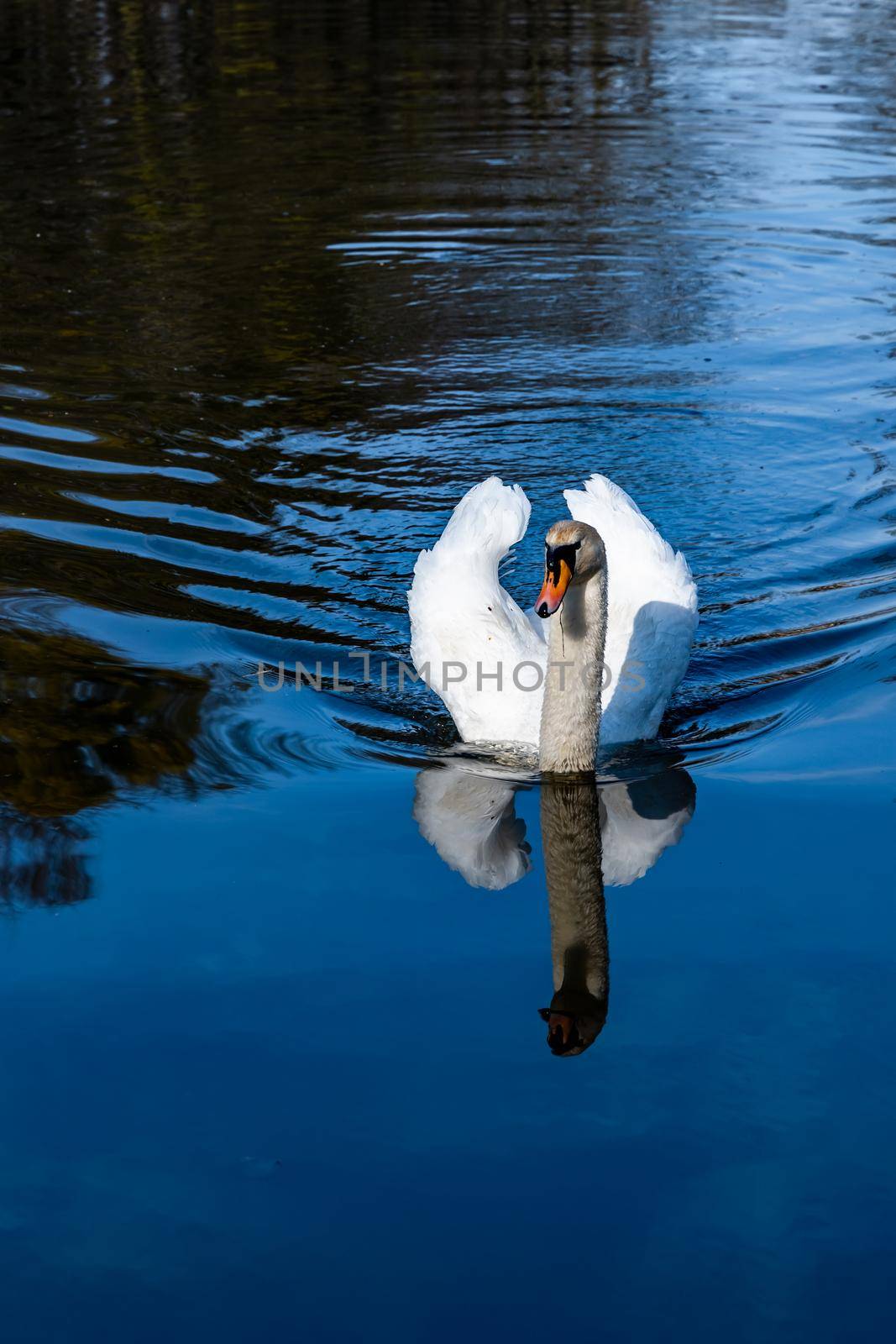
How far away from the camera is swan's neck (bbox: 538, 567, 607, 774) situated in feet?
21.0

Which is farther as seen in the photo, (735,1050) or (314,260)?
(314,260)

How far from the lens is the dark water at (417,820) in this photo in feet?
14.0

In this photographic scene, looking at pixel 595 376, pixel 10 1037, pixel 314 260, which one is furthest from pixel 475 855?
pixel 314 260

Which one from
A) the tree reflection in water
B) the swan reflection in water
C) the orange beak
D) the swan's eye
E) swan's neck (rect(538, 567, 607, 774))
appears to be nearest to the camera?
the swan reflection in water

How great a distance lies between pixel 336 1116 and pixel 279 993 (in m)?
0.68

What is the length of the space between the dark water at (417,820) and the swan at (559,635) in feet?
0.84

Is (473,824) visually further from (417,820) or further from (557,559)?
(557,559)

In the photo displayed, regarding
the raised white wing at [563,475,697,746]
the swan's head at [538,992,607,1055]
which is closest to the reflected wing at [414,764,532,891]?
the raised white wing at [563,475,697,746]

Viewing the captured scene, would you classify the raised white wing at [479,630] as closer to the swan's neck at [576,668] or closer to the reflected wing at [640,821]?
the swan's neck at [576,668]

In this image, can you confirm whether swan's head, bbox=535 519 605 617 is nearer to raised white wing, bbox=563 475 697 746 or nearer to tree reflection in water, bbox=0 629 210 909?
raised white wing, bbox=563 475 697 746

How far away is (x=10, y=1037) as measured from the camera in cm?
505

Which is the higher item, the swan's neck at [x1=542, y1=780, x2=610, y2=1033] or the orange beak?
the orange beak

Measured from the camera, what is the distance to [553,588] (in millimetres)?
5875

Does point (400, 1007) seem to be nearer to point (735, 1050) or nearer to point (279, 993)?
point (279, 993)
